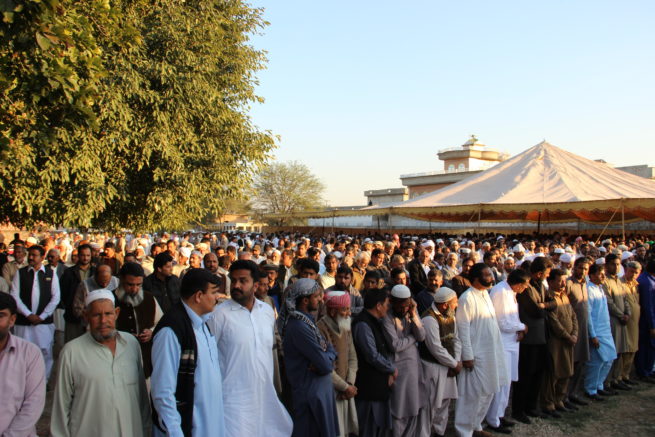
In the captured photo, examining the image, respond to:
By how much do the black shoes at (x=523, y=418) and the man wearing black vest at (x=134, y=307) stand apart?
4.02 m

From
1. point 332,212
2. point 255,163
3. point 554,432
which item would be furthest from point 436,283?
point 332,212

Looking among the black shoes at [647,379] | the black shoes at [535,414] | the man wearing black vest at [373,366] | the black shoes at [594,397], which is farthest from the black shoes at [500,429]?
the black shoes at [647,379]

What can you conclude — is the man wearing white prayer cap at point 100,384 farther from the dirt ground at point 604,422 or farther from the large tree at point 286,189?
the large tree at point 286,189

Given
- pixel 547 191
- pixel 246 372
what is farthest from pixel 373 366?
pixel 547 191

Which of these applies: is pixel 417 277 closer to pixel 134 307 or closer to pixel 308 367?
pixel 308 367

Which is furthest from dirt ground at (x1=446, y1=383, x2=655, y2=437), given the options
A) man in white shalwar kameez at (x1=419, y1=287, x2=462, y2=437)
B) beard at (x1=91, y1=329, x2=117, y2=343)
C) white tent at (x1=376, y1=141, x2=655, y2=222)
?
white tent at (x1=376, y1=141, x2=655, y2=222)

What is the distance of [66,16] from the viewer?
200 inches

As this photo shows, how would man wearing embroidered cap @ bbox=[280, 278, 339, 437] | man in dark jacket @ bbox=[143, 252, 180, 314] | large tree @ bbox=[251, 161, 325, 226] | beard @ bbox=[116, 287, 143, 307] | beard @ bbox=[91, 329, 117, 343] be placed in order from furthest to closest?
large tree @ bbox=[251, 161, 325, 226] < man in dark jacket @ bbox=[143, 252, 180, 314] < beard @ bbox=[116, 287, 143, 307] < man wearing embroidered cap @ bbox=[280, 278, 339, 437] < beard @ bbox=[91, 329, 117, 343]

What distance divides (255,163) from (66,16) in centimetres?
567

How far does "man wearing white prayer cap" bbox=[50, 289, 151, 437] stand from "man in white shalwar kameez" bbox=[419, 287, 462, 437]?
265 centimetres

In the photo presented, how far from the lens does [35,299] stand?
623 cm

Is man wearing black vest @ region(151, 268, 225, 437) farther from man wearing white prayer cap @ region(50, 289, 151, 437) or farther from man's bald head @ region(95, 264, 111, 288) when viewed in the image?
man's bald head @ region(95, 264, 111, 288)

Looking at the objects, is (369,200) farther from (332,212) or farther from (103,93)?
(103,93)

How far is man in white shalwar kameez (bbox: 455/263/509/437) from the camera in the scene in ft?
16.5
